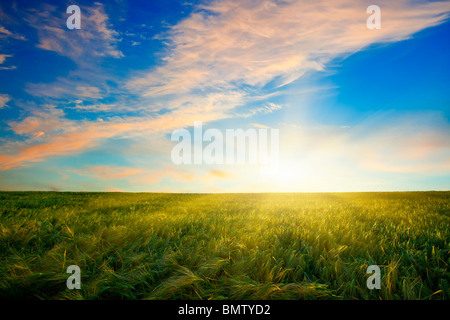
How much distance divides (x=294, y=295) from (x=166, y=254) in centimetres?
178

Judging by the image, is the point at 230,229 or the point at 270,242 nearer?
the point at 270,242

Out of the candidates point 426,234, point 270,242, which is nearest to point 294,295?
point 270,242

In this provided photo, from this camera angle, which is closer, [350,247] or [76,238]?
[350,247]

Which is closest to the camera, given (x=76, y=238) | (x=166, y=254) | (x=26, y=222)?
(x=166, y=254)

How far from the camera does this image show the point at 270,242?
3607mm

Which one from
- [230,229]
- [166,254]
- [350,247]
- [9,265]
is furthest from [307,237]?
[9,265]

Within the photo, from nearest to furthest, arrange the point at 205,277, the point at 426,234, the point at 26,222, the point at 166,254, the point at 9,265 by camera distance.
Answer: the point at 205,277 < the point at 9,265 < the point at 166,254 < the point at 426,234 < the point at 26,222

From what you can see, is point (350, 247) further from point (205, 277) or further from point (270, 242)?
point (205, 277)

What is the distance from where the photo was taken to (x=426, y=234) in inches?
168
